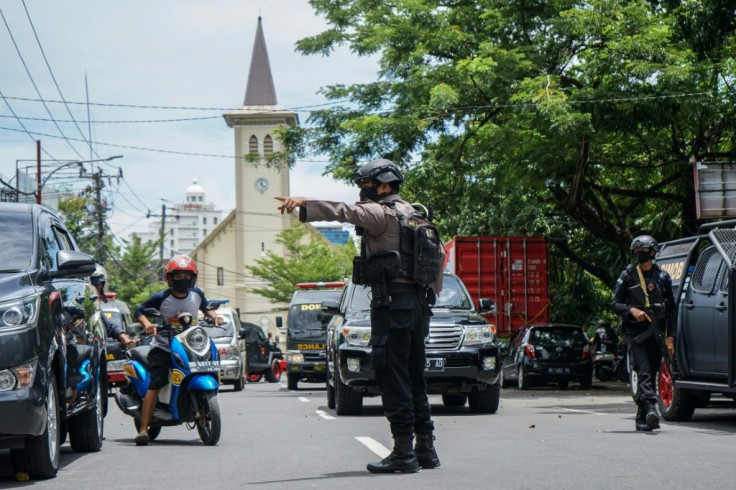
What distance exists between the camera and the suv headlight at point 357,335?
15.2 metres

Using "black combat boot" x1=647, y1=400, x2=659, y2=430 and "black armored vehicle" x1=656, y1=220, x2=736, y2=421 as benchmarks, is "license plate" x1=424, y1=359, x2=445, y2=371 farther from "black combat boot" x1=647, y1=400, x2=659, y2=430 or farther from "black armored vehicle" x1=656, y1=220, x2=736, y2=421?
"black combat boot" x1=647, y1=400, x2=659, y2=430

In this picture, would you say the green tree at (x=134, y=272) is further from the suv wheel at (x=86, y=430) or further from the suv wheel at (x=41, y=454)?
the suv wheel at (x=41, y=454)

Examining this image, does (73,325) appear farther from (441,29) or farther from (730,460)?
(441,29)

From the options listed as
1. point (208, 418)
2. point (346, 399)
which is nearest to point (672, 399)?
point (346, 399)

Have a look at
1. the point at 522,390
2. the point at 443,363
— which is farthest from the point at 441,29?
the point at 443,363

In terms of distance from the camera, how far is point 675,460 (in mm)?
8883

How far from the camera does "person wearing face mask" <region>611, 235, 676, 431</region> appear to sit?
40.8 ft

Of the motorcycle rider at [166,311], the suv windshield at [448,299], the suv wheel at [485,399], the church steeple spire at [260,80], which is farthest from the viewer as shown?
the church steeple spire at [260,80]

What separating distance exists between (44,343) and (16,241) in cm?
118

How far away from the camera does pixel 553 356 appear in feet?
91.8

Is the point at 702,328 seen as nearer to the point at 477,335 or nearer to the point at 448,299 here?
the point at 477,335

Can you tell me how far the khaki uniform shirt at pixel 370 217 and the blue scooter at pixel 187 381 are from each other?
11.1 ft

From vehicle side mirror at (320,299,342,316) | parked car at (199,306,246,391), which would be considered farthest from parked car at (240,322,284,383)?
vehicle side mirror at (320,299,342,316)

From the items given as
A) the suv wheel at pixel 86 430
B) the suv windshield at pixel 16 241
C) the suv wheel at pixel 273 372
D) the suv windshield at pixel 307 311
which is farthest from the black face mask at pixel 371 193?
the suv wheel at pixel 273 372
